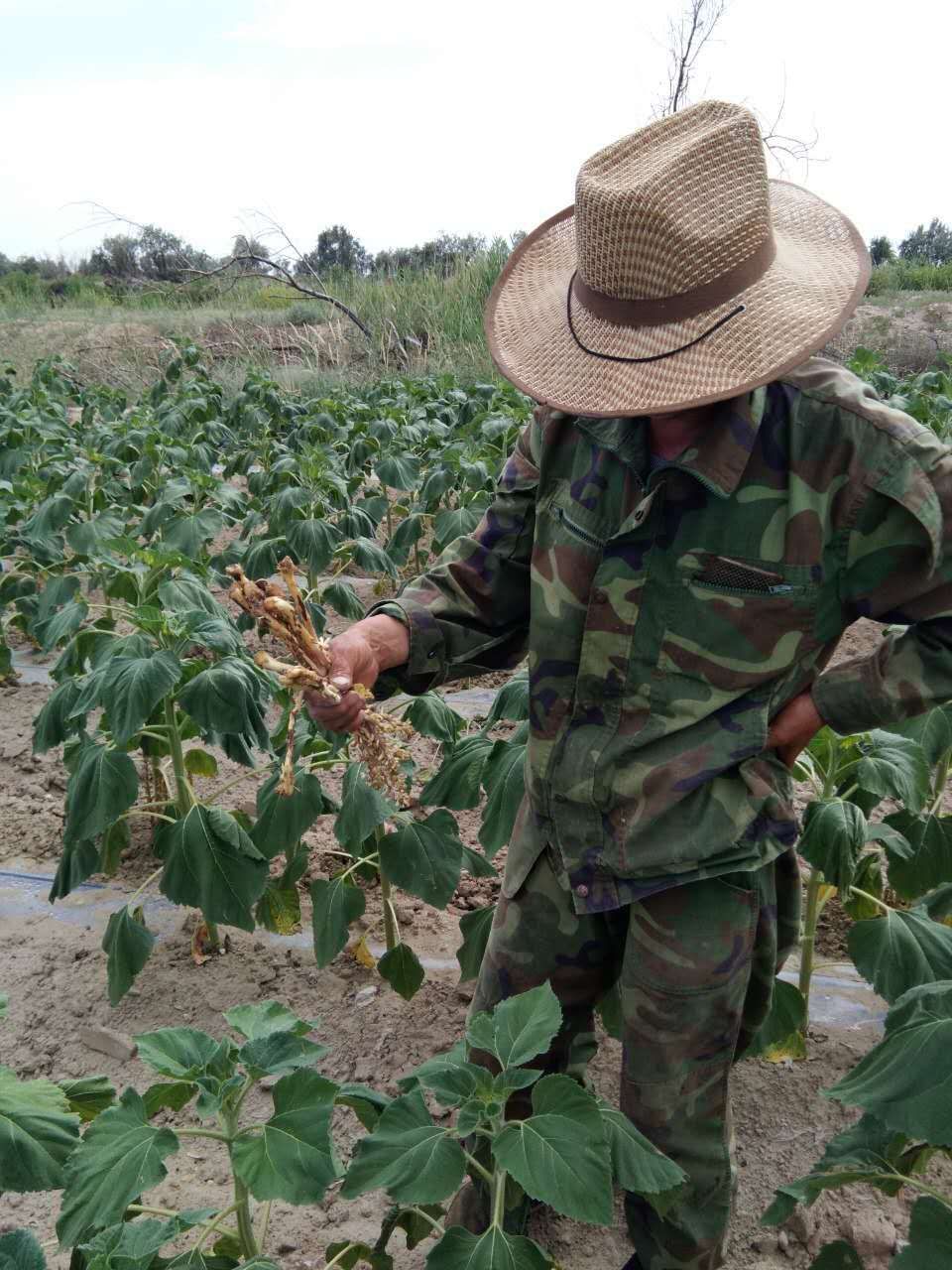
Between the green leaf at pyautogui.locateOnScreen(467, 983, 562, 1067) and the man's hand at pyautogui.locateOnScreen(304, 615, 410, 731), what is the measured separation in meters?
0.48

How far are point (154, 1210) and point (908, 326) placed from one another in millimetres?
17335

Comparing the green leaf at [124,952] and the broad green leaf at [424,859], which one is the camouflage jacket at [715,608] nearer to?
the broad green leaf at [424,859]

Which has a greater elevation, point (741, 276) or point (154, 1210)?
point (741, 276)

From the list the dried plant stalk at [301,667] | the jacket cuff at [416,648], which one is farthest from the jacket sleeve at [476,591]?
the dried plant stalk at [301,667]

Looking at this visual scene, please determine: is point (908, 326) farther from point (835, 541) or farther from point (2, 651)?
point (835, 541)

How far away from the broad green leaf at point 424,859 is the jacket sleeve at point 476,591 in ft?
2.46

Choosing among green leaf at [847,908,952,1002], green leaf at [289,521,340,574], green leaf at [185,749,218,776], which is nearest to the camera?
green leaf at [847,908,952,1002]

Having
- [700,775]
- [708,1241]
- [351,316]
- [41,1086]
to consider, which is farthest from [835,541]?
[351,316]

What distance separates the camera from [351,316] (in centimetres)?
1698

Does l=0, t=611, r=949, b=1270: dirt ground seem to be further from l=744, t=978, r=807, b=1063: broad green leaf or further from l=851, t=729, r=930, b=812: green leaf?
l=851, t=729, r=930, b=812: green leaf

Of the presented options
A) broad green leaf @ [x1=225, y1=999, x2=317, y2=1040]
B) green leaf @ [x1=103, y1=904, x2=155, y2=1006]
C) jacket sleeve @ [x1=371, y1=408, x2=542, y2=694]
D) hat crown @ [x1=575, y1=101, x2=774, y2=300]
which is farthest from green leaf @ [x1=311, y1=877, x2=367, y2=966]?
hat crown @ [x1=575, y1=101, x2=774, y2=300]

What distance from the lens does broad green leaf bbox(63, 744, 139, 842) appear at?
8.66 ft

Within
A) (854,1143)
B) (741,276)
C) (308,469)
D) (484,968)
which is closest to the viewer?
Result: (741,276)

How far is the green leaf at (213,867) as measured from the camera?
2.67 metres
